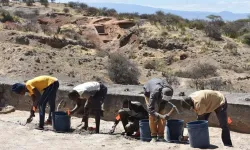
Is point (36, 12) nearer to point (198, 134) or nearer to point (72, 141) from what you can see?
point (72, 141)

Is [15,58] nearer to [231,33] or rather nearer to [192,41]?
[192,41]

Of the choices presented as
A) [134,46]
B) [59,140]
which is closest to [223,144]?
[59,140]

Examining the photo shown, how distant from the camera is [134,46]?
106ft

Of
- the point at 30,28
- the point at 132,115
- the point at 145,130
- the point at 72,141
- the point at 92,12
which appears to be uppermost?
the point at 92,12

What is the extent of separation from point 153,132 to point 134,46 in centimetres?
2512

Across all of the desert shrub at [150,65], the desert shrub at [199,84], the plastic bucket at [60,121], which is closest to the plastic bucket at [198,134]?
the plastic bucket at [60,121]

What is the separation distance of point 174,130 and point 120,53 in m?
22.1

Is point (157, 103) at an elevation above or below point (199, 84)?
above

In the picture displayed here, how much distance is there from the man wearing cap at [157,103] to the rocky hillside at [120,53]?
816cm

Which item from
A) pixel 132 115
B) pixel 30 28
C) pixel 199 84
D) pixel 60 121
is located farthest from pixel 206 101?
pixel 30 28

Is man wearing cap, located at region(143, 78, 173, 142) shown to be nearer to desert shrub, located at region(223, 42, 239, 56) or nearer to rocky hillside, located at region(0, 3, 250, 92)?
rocky hillside, located at region(0, 3, 250, 92)

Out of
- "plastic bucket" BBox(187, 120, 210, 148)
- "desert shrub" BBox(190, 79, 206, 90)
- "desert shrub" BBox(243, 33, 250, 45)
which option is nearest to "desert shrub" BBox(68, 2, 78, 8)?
"desert shrub" BBox(243, 33, 250, 45)

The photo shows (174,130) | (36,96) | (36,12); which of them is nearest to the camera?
(174,130)

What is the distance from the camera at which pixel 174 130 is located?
7.45 meters
